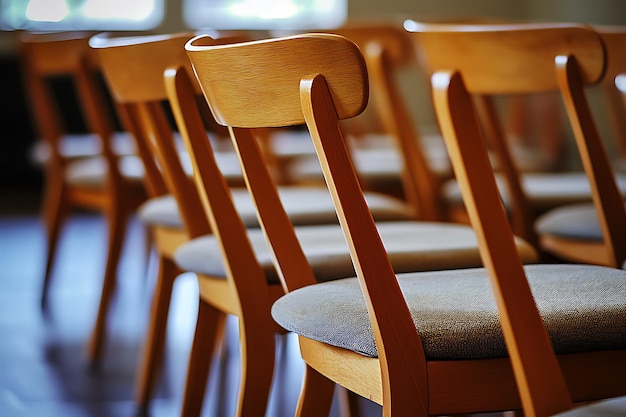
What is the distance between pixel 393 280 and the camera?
0.99 metres

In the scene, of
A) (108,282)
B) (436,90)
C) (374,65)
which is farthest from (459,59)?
(108,282)

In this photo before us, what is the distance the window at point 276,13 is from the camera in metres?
6.40

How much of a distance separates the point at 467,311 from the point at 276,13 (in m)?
5.62

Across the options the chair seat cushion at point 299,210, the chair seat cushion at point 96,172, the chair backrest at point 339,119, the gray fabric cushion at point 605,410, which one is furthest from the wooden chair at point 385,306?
the chair seat cushion at point 96,172

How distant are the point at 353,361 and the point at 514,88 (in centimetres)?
52

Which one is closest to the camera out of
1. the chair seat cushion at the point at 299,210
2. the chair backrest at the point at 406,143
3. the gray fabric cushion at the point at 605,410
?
the gray fabric cushion at the point at 605,410

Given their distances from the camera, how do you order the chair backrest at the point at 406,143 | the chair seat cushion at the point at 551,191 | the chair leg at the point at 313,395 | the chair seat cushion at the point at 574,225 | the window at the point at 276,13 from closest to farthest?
the chair leg at the point at 313,395 < the chair seat cushion at the point at 574,225 < the chair seat cushion at the point at 551,191 < the chair backrest at the point at 406,143 < the window at the point at 276,13

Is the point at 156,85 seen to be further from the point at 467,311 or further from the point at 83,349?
the point at 83,349

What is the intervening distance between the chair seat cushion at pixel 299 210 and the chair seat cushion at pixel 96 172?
1.52 feet

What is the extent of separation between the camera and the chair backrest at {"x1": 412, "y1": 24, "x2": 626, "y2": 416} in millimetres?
903

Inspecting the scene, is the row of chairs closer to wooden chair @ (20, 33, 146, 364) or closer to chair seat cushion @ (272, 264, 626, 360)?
chair seat cushion @ (272, 264, 626, 360)

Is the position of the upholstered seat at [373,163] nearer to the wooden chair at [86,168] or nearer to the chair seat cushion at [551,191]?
the chair seat cushion at [551,191]

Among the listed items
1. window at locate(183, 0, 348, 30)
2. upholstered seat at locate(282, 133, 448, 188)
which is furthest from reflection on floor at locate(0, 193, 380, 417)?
window at locate(183, 0, 348, 30)

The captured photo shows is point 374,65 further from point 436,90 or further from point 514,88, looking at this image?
point 436,90
